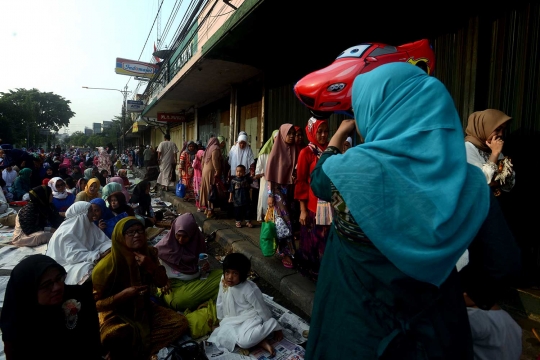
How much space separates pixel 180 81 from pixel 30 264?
6984mm

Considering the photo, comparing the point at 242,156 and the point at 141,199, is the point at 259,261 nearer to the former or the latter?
the point at 242,156

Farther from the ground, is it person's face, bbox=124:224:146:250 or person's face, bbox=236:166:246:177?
person's face, bbox=236:166:246:177

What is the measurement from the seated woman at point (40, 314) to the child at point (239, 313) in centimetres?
98

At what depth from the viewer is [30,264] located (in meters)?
1.73

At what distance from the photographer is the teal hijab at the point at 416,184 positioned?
0.82 m

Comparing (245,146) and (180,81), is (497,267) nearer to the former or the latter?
(245,146)

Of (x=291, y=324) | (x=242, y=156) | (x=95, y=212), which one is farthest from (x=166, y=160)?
(x=291, y=324)

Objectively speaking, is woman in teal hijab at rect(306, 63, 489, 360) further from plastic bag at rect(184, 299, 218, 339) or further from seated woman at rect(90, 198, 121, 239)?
seated woman at rect(90, 198, 121, 239)

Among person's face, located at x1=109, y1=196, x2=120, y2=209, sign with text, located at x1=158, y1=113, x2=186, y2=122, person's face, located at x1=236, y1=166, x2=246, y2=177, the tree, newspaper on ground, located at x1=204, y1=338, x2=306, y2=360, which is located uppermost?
the tree

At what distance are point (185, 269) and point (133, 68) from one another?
105ft

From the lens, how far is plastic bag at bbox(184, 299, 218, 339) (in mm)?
2715

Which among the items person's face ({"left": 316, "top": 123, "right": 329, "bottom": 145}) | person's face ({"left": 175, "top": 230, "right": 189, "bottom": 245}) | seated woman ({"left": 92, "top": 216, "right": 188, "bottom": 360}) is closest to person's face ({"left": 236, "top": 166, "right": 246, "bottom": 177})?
person's face ({"left": 175, "top": 230, "right": 189, "bottom": 245})

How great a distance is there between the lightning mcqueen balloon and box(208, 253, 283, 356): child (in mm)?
1494

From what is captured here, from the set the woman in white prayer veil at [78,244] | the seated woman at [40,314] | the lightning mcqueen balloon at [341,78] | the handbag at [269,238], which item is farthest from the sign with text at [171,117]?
the lightning mcqueen balloon at [341,78]
